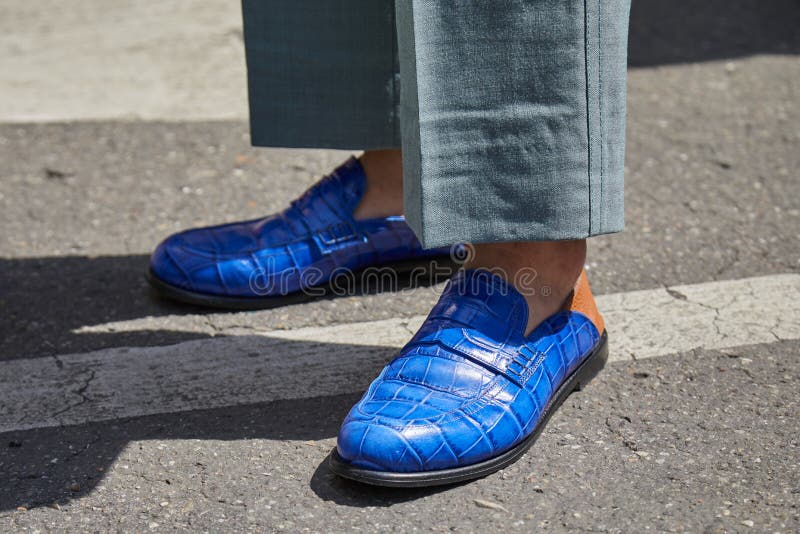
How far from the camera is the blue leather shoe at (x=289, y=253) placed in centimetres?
196

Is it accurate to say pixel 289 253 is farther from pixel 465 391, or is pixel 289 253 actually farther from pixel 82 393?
pixel 465 391

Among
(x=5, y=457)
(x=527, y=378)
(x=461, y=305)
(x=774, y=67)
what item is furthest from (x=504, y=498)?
(x=774, y=67)

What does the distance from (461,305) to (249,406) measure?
17.2 inches

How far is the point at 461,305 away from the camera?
149 cm

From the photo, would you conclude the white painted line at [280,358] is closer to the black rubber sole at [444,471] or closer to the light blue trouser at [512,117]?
the black rubber sole at [444,471]

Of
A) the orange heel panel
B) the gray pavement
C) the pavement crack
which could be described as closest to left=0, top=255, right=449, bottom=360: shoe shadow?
the gray pavement

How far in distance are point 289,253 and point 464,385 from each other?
67 centimetres

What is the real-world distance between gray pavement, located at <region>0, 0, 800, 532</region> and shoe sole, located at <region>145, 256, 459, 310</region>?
23 millimetres

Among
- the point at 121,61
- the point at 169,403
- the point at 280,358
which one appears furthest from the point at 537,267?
the point at 121,61

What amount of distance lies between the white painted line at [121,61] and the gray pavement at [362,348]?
12 cm

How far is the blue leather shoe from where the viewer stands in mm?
1958

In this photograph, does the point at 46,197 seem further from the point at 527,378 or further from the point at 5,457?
the point at 527,378

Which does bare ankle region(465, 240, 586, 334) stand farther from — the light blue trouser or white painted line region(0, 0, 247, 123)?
white painted line region(0, 0, 247, 123)

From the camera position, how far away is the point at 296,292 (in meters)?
2.01
